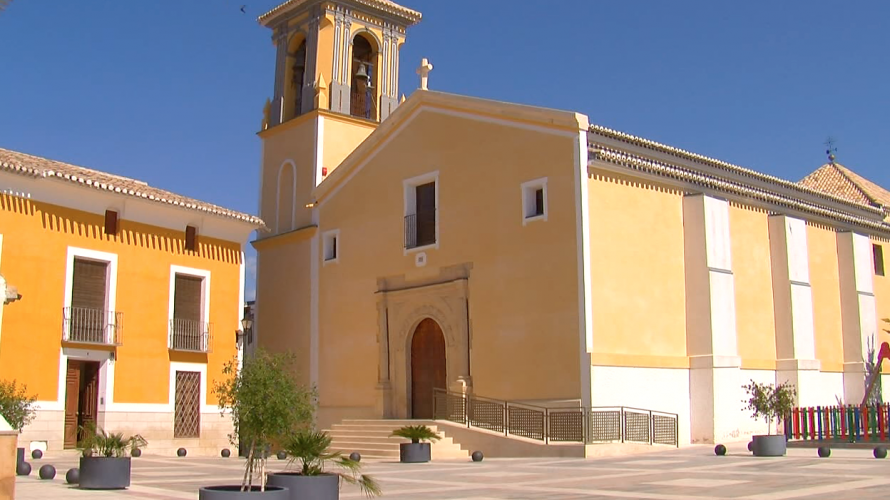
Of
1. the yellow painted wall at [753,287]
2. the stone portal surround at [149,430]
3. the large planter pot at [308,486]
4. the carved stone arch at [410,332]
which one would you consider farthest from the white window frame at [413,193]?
the large planter pot at [308,486]

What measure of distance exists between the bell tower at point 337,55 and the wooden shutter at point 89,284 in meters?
9.12

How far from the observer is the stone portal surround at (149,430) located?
21.1 m

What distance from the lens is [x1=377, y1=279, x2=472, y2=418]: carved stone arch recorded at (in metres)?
23.4

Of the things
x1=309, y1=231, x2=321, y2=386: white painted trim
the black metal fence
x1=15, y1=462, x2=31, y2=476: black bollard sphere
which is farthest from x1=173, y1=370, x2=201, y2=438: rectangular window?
x1=15, y1=462, x2=31, y2=476: black bollard sphere

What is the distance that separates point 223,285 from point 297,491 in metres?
16.5

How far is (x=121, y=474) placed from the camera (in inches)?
511

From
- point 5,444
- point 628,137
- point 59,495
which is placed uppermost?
point 628,137

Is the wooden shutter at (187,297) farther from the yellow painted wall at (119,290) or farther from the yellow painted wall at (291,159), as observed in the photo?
the yellow painted wall at (291,159)

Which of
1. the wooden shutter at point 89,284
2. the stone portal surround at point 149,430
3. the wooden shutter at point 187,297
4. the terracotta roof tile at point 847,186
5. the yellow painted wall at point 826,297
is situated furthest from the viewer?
the terracotta roof tile at point 847,186

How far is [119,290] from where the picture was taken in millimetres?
23219

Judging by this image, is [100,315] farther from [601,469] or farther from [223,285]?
[601,469]

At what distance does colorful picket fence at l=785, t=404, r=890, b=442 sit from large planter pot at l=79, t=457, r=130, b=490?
48.7 ft

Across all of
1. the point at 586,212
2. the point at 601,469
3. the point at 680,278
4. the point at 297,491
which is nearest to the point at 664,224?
the point at 680,278

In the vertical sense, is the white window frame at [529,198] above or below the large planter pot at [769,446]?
above
